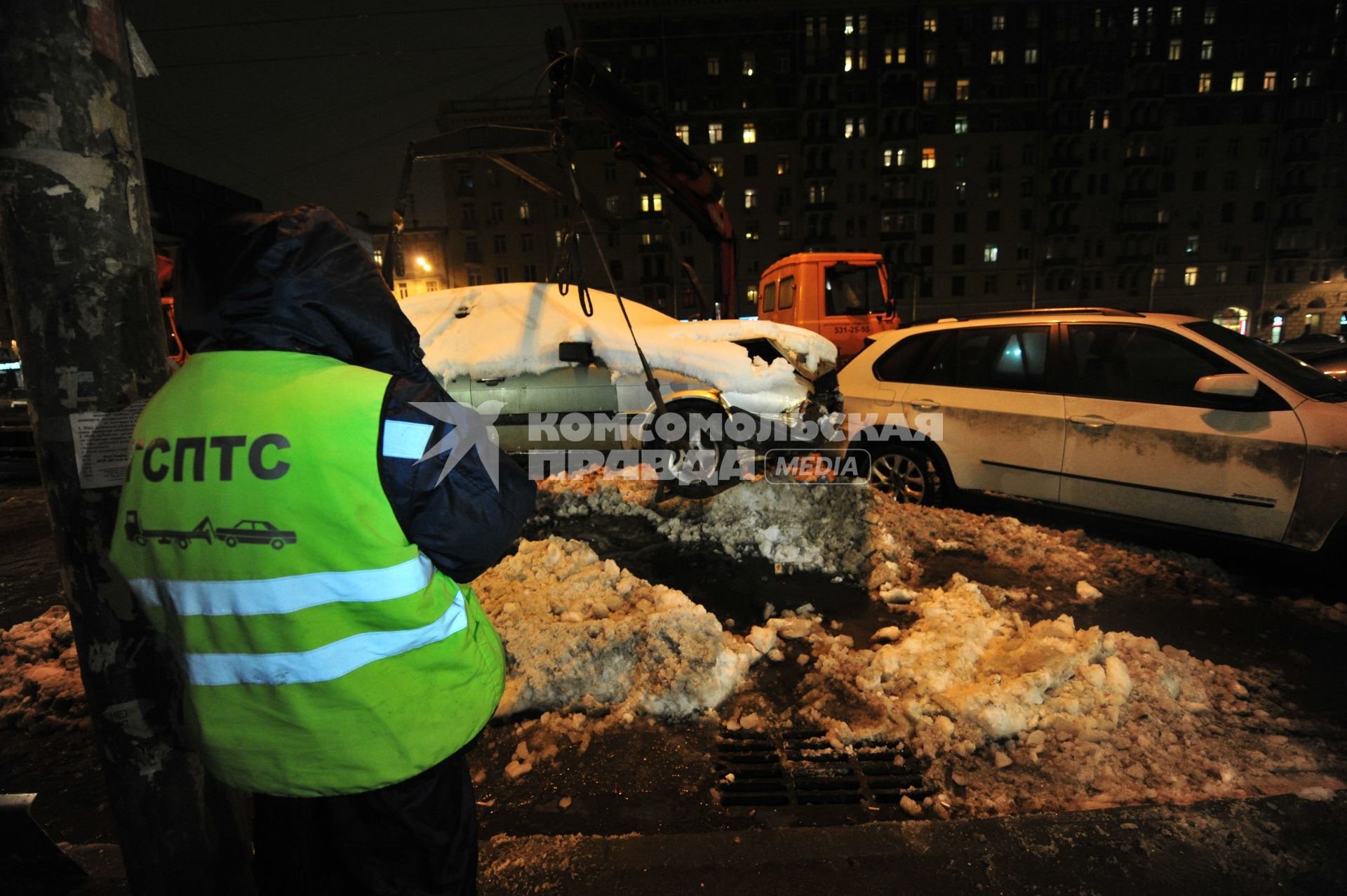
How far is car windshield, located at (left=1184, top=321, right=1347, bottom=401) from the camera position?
393 centimetres

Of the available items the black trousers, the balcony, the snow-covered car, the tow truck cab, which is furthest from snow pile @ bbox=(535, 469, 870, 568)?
the balcony

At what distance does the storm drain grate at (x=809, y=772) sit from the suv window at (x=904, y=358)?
386 cm

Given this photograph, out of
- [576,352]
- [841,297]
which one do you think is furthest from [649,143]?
[841,297]

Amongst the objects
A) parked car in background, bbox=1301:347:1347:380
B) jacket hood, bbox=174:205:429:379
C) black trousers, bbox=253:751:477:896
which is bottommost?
black trousers, bbox=253:751:477:896

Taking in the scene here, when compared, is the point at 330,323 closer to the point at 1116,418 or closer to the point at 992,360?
the point at 1116,418

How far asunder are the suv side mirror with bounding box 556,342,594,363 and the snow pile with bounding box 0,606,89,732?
4027mm

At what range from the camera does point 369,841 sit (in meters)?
1.29

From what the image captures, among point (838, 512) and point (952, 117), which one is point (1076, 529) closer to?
point (838, 512)

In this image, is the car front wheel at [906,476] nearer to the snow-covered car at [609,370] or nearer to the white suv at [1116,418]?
the white suv at [1116,418]

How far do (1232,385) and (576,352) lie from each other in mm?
5067

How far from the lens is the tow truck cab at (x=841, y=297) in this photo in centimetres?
1133

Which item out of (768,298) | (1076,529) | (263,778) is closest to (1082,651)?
(1076,529)

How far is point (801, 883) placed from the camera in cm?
191

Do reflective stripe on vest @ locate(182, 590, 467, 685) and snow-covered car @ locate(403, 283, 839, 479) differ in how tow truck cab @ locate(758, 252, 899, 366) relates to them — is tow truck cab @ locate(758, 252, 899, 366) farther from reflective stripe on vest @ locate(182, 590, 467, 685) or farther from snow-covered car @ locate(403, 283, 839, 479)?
reflective stripe on vest @ locate(182, 590, 467, 685)
